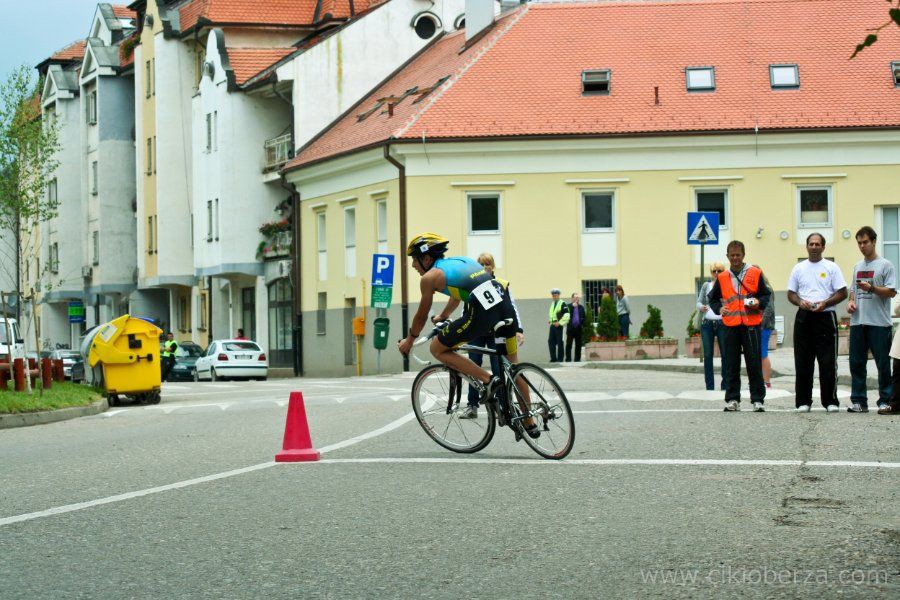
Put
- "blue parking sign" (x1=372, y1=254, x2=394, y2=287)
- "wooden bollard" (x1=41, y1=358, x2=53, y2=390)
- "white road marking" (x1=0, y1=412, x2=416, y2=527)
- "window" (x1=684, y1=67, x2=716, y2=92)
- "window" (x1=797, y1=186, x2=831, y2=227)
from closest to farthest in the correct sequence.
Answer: "white road marking" (x1=0, y1=412, x2=416, y2=527)
"wooden bollard" (x1=41, y1=358, x2=53, y2=390)
"blue parking sign" (x1=372, y1=254, x2=394, y2=287)
"window" (x1=797, y1=186, x2=831, y2=227)
"window" (x1=684, y1=67, x2=716, y2=92)

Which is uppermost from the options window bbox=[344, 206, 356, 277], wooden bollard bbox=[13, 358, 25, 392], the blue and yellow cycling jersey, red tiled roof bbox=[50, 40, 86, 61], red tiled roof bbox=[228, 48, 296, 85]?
red tiled roof bbox=[50, 40, 86, 61]

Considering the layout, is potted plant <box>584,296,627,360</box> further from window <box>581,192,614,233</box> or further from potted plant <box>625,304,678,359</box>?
window <box>581,192,614,233</box>

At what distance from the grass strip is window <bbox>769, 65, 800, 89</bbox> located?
25.8 meters

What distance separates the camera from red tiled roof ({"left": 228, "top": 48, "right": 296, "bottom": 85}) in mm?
54469

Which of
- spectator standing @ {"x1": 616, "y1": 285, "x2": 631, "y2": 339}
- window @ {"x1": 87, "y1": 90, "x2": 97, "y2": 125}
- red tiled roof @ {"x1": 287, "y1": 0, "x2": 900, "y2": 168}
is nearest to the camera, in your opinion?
spectator standing @ {"x1": 616, "y1": 285, "x2": 631, "y2": 339}

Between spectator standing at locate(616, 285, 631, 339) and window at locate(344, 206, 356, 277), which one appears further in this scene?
window at locate(344, 206, 356, 277)

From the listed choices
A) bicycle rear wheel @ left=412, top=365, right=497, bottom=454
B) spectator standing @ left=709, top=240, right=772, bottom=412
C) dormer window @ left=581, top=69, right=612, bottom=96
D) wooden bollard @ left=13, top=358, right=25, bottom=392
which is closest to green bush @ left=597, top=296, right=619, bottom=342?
dormer window @ left=581, top=69, right=612, bottom=96

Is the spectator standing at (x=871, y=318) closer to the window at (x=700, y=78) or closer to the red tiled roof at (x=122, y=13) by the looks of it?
the window at (x=700, y=78)

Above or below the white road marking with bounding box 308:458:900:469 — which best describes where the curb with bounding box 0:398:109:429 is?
below

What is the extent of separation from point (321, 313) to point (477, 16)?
1095 centimetres

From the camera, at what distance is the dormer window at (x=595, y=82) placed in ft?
150

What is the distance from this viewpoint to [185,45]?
61.8 metres

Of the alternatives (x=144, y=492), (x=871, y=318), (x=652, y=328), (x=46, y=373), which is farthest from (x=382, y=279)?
(x=144, y=492)

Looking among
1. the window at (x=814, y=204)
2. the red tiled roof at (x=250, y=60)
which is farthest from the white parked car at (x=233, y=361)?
the window at (x=814, y=204)
